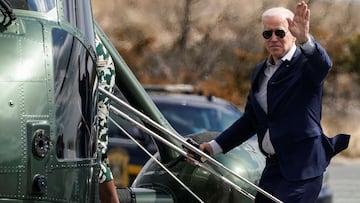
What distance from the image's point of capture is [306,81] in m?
6.36

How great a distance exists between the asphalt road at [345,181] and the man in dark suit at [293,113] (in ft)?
37.7

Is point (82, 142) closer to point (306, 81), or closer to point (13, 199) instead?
point (13, 199)

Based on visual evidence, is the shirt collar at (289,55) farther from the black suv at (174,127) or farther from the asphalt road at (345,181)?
the asphalt road at (345,181)

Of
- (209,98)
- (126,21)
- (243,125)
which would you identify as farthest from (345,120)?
(243,125)

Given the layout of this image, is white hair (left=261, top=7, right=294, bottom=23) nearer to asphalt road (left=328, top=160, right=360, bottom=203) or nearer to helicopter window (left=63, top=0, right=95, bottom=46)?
helicopter window (left=63, top=0, right=95, bottom=46)

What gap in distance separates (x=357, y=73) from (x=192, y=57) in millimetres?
5759

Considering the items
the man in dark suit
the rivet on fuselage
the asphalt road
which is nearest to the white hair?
the man in dark suit

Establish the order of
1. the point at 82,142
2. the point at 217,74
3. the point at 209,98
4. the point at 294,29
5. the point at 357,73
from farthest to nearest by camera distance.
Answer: the point at 357,73, the point at 217,74, the point at 209,98, the point at 294,29, the point at 82,142

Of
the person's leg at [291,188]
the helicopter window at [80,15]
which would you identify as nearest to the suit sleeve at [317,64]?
the person's leg at [291,188]

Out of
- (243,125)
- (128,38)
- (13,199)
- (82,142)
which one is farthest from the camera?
(128,38)

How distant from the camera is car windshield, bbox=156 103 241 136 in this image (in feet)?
45.1

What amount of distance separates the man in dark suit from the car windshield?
695 centimetres

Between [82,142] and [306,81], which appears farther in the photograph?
[306,81]

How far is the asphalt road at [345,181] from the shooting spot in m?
18.7
